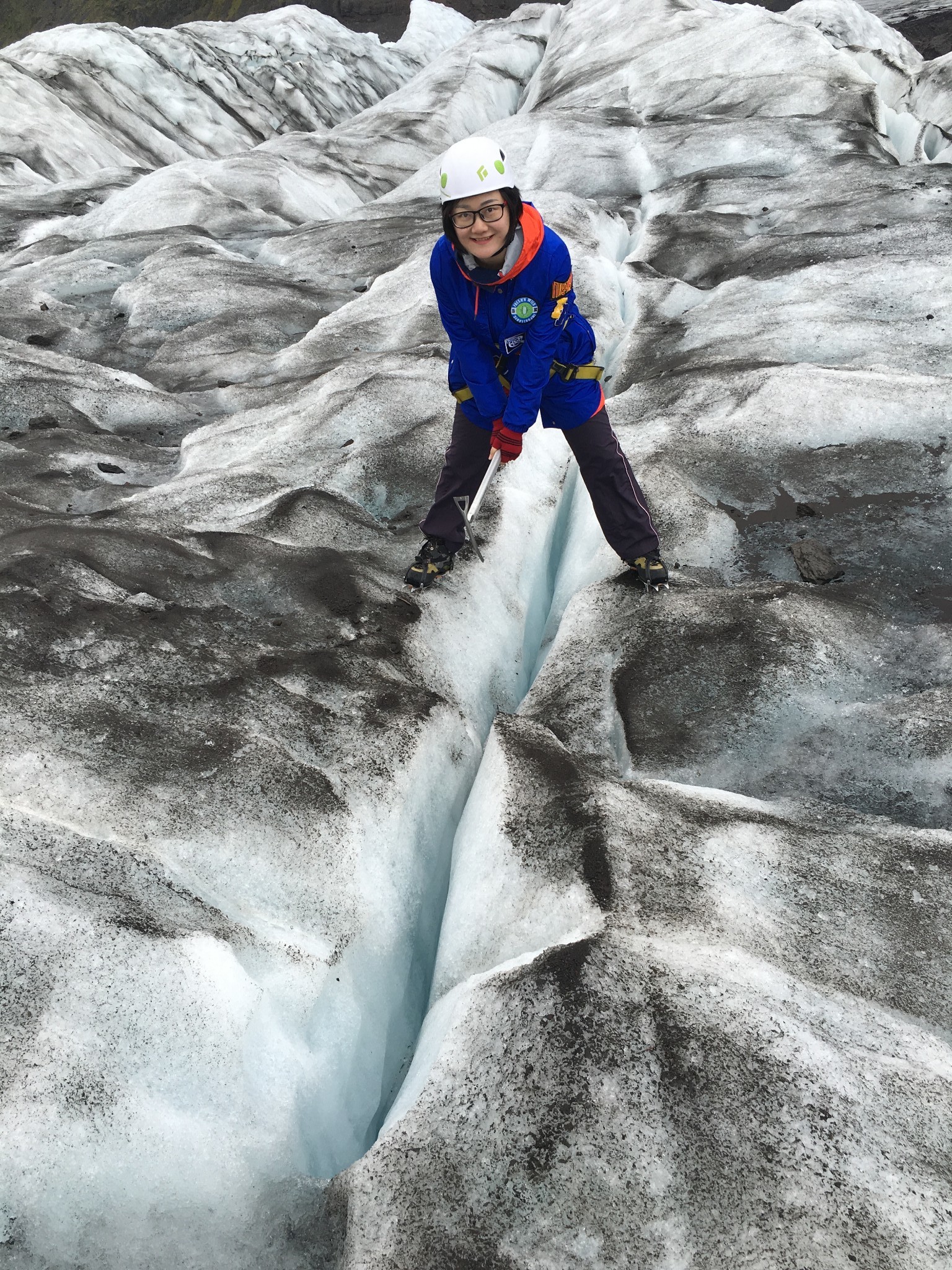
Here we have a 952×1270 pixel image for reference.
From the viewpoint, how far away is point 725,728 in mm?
5301

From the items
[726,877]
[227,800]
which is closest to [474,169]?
[227,800]

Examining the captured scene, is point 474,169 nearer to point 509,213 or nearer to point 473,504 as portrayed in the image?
point 509,213

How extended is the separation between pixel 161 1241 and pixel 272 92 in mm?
42164

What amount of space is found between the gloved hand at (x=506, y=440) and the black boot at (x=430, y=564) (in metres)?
0.92

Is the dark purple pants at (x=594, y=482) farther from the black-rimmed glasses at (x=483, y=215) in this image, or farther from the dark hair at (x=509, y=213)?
the black-rimmed glasses at (x=483, y=215)

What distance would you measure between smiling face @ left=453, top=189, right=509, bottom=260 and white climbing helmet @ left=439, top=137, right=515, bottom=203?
4 cm

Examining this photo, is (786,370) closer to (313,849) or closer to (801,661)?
(801,661)

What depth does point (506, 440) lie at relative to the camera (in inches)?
234

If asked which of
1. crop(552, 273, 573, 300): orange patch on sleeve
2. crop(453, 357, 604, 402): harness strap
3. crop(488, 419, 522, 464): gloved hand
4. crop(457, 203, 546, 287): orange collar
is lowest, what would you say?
crop(488, 419, 522, 464): gloved hand

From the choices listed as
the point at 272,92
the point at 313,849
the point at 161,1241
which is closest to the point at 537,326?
the point at 313,849

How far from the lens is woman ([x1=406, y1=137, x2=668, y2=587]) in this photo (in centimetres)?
514

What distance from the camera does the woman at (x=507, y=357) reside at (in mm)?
5145

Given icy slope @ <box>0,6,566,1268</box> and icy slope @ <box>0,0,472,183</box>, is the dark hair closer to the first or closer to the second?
icy slope @ <box>0,6,566,1268</box>

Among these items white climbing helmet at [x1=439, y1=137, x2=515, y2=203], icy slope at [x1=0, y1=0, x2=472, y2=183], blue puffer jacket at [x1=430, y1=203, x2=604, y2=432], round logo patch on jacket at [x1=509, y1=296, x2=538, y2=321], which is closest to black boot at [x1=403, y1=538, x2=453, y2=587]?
blue puffer jacket at [x1=430, y1=203, x2=604, y2=432]
